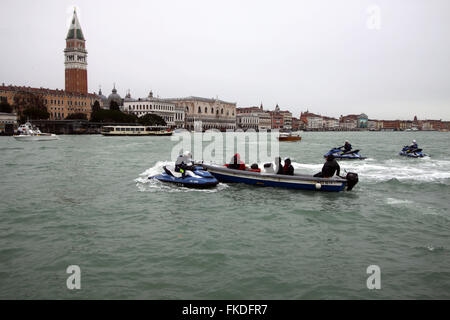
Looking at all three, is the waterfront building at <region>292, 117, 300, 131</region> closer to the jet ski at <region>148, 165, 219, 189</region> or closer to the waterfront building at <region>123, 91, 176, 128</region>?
the waterfront building at <region>123, 91, 176, 128</region>

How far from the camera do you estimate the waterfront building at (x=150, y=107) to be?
109m

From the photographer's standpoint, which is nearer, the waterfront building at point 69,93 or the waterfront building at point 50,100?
the waterfront building at point 50,100

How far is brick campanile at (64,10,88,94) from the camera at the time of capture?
100000mm

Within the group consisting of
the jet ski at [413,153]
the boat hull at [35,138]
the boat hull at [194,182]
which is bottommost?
the boat hull at [194,182]

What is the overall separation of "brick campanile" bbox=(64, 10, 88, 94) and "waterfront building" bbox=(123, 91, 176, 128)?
1549cm

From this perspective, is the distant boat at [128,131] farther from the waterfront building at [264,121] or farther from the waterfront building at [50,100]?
the waterfront building at [264,121]

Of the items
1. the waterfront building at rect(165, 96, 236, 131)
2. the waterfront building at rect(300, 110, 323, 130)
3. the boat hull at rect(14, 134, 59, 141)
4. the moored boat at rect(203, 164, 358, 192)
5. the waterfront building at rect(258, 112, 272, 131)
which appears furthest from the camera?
the waterfront building at rect(300, 110, 323, 130)

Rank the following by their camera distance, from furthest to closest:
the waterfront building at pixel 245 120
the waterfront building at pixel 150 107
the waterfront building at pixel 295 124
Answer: the waterfront building at pixel 295 124, the waterfront building at pixel 245 120, the waterfront building at pixel 150 107

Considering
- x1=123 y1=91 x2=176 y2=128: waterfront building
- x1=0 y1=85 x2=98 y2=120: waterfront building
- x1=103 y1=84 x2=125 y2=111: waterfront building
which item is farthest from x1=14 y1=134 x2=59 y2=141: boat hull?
x1=103 y1=84 x2=125 y2=111: waterfront building

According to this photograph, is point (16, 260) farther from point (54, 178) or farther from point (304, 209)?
point (54, 178)

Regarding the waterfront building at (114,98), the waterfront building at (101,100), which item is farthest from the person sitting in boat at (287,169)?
the waterfront building at (114,98)

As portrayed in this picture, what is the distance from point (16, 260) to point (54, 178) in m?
9.35

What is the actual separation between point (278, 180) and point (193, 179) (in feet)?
9.14
